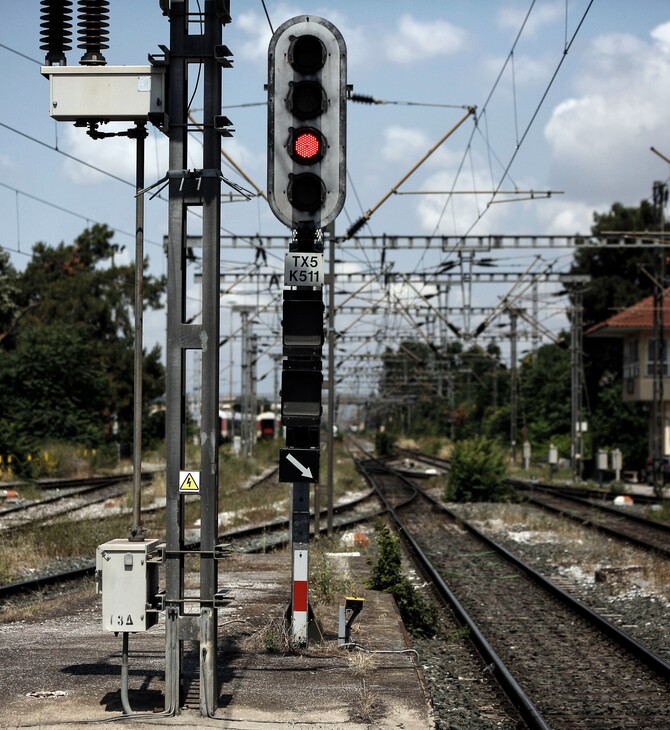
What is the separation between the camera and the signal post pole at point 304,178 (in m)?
9.30

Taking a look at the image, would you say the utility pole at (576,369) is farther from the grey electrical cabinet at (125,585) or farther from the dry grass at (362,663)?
the grey electrical cabinet at (125,585)

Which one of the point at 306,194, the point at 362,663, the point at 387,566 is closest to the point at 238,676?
the point at 362,663

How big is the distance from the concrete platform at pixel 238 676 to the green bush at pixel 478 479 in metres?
20.8

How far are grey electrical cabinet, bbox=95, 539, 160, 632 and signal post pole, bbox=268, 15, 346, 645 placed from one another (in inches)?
83.0

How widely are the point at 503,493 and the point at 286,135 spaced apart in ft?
84.3

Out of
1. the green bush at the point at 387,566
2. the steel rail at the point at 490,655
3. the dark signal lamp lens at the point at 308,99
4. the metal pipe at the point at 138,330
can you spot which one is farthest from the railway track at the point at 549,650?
the dark signal lamp lens at the point at 308,99

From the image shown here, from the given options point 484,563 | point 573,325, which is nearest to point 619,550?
point 484,563

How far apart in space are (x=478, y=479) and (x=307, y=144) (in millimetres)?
25019

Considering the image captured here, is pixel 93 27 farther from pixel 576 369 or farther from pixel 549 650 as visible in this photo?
pixel 576 369

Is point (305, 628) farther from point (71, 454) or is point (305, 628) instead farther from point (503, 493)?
point (71, 454)

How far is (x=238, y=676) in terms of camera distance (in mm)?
9289

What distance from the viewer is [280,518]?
26.8 meters

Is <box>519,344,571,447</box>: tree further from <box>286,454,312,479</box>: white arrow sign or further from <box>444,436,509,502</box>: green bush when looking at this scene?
<box>286,454,312,479</box>: white arrow sign

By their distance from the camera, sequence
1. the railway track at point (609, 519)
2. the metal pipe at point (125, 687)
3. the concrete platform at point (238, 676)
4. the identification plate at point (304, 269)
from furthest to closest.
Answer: the railway track at point (609, 519) < the identification plate at point (304, 269) < the concrete platform at point (238, 676) < the metal pipe at point (125, 687)
